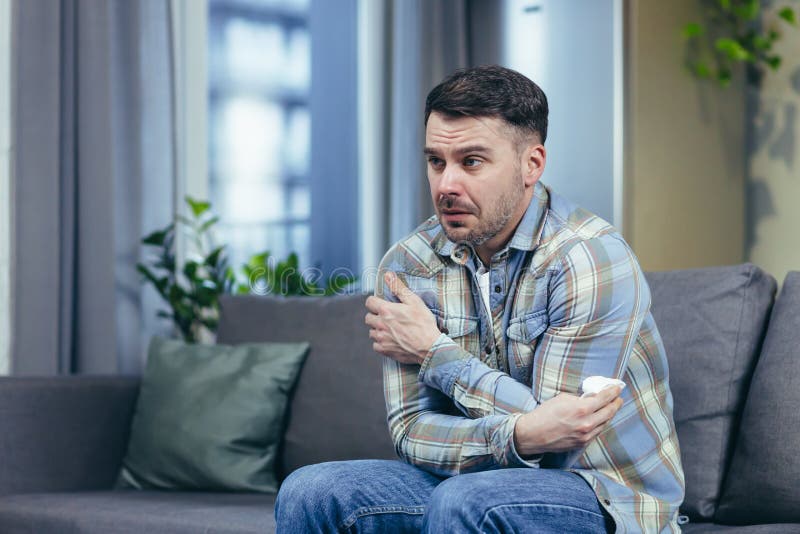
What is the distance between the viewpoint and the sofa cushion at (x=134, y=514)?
6.23 feet

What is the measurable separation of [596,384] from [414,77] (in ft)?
8.04

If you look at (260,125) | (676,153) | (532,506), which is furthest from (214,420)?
(676,153)

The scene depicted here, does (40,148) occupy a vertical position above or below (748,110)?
below

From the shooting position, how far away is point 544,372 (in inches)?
59.1

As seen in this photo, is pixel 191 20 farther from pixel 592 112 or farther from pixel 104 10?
pixel 592 112

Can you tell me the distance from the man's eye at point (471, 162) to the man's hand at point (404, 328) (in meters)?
0.23

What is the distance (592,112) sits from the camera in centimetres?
335

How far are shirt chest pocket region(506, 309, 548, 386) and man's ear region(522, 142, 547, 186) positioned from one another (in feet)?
0.72

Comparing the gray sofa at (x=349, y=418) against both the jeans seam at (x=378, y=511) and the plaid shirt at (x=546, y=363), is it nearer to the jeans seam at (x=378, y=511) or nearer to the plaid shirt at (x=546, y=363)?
the plaid shirt at (x=546, y=363)

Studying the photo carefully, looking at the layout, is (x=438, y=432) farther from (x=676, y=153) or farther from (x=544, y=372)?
(x=676, y=153)

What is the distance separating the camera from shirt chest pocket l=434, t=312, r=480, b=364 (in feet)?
5.36

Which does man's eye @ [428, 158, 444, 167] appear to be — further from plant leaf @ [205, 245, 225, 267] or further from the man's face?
plant leaf @ [205, 245, 225, 267]

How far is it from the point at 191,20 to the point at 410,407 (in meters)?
2.00

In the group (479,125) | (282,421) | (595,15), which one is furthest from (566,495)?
(595,15)
